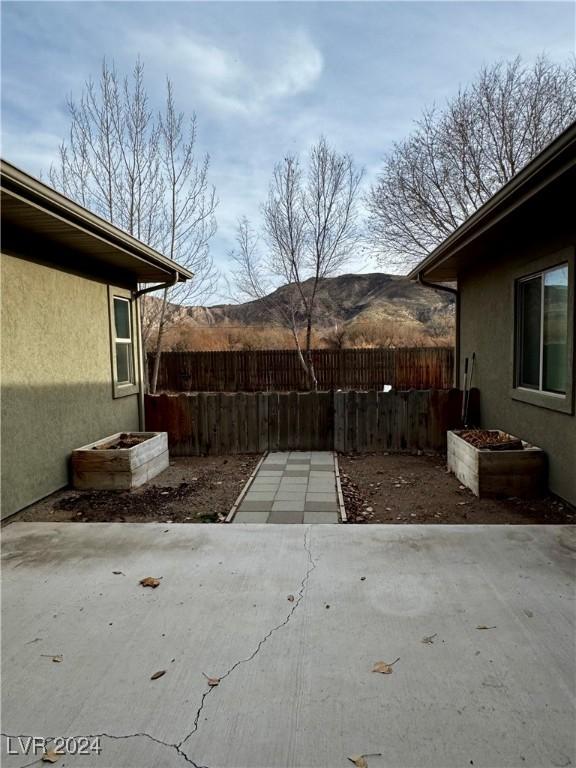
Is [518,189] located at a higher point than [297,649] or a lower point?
higher

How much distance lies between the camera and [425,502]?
4.65 meters

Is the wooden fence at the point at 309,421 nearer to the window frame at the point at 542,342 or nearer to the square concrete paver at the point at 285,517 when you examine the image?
the window frame at the point at 542,342

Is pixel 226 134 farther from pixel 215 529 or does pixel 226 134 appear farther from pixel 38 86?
pixel 215 529

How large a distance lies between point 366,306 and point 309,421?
140ft

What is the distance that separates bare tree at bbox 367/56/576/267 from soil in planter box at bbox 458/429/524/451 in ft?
32.7

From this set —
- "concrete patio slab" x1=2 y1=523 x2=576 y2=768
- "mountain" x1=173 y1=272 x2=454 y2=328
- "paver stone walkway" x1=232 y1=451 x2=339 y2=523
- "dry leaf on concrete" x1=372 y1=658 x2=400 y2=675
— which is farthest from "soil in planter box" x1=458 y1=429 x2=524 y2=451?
"mountain" x1=173 y1=272 x2=454 y2=328

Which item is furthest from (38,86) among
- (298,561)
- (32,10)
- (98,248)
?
(298,561)

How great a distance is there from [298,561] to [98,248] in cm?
416

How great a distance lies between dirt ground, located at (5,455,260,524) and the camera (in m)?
4.32

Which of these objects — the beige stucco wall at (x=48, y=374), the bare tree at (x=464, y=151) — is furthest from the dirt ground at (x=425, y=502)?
the bare tree at (x=464, y=151)

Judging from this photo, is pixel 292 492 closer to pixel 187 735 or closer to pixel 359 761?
pixel 187 735

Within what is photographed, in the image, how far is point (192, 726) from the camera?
182cm

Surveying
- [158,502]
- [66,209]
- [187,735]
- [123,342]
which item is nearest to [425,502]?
[158,502]

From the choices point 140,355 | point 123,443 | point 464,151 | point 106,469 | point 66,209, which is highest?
point 464,151
